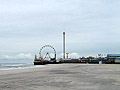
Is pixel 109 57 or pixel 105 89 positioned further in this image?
pixel 109 57

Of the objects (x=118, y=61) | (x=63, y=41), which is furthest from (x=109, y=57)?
(x=63, y=41)

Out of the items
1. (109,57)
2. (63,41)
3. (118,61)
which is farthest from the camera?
(63,41)

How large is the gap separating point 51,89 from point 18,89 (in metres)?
1.83

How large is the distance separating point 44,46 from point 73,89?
3333 inches

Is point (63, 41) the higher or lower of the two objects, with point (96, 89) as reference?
higher

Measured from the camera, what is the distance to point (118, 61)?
80125 millimetres

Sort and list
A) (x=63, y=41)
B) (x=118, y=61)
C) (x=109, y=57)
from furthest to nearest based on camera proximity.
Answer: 1. (x=63, y=41)
2. (x=109, y=57)
3. (x=118, y=61)

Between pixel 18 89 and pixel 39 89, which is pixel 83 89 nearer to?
pixel 39 89

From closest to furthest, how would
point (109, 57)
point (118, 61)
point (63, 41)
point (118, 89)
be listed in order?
point (118, 89) → point (118, 61) → point (109, 57) → point (63, 41)

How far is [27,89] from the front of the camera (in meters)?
10.7

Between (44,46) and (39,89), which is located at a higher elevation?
(44,46)

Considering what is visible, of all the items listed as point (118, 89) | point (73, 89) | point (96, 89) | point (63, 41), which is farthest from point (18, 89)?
point (63, 41)

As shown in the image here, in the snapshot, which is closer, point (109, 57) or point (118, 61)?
point (118, 61)

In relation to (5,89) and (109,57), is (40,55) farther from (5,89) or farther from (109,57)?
(5,89)
